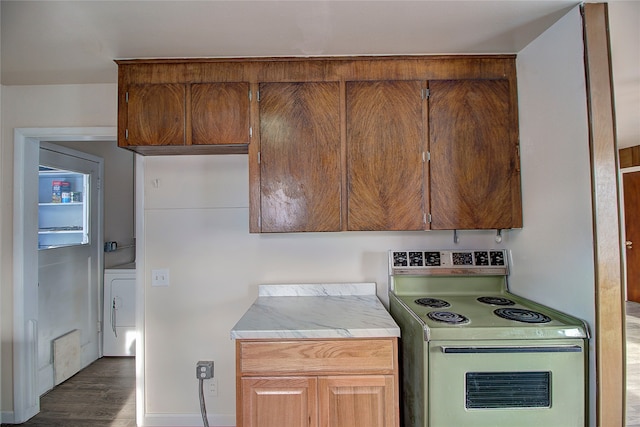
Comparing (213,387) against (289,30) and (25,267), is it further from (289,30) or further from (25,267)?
(289,30)

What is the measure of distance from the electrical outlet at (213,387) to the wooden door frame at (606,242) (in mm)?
2014

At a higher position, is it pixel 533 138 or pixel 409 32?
pixel 409 32

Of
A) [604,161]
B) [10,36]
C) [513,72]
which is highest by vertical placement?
[10,36]

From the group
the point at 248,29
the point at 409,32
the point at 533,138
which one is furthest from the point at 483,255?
the point at 248,29

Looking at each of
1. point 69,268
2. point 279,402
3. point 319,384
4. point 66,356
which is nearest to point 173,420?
point 279,402

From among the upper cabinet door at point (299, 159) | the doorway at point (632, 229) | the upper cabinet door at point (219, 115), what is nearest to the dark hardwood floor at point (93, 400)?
the upper cabinet door at point (299, 159)

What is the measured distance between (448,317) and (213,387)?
158 cm

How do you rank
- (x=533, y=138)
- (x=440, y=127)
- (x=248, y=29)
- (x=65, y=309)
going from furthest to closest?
(x=65, y=309)
(x=440, y=127)
(x=533, y=138)
(x=248, y=29)

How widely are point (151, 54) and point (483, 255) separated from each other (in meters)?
2.28

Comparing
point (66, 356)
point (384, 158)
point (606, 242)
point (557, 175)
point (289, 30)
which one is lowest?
point (66, 356)

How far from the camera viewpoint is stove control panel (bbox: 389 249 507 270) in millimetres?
2035

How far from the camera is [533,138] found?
1716 mm

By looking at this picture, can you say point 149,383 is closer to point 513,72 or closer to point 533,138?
point 533,138

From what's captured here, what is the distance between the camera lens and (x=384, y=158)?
5.97 ft
